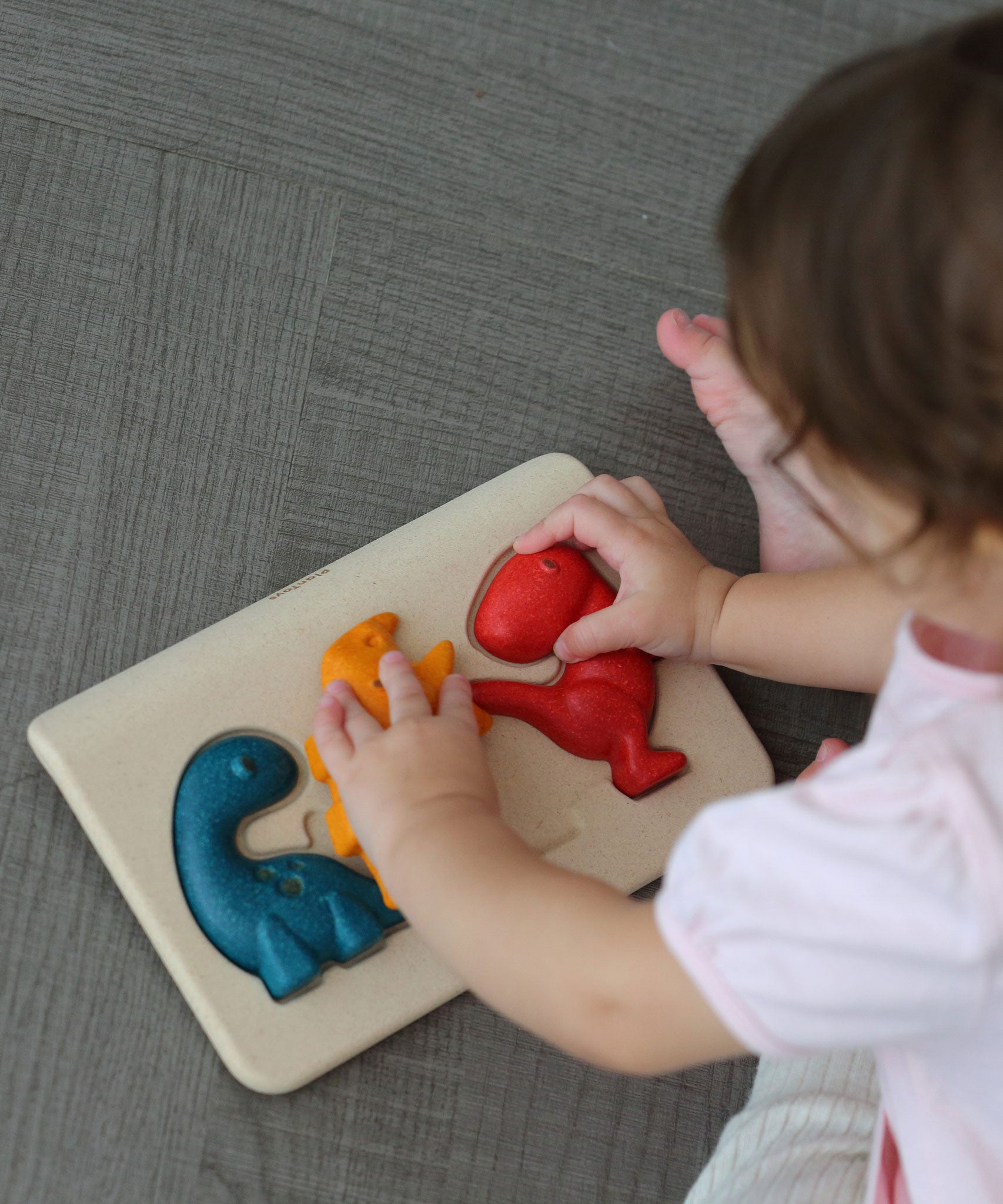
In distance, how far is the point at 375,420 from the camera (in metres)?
0.54

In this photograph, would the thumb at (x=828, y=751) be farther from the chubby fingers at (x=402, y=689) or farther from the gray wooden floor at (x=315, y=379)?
the chubby fingers at (x=402, y=689)

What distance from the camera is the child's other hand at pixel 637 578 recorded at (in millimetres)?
481

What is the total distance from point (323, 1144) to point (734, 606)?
29 centimetres

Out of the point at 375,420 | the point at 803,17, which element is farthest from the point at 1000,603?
the point at 803,17

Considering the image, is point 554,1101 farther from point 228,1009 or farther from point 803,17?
point 803,17

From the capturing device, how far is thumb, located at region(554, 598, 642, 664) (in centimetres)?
Answer: 48

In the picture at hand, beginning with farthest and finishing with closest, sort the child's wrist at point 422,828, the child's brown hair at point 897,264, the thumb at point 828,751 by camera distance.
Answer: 1. the thumb at point 828,751
2. the child's wrist at point 422,828
3. the child's brown hair at point 897,264

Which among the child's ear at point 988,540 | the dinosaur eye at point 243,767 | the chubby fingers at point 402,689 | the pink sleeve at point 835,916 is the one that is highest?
the child's ear at point 988,540

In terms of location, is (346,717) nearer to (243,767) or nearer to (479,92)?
(243,767)

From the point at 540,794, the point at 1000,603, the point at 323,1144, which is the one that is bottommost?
the point at 323,1144

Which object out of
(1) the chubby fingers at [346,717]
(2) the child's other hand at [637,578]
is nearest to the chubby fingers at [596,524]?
(2) the child's other hand at [637,578]

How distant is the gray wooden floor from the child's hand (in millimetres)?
101

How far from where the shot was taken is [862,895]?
29cm

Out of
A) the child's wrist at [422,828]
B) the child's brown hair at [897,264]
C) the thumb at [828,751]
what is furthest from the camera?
the thumb at [828,751]
